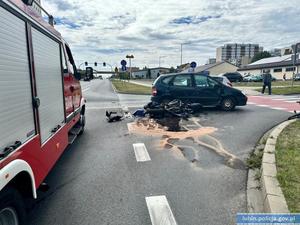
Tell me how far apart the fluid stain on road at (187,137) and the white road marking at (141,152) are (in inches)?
19.3

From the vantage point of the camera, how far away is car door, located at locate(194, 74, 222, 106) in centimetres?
1092

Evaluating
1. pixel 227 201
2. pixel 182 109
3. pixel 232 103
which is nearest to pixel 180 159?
pixel 227 201

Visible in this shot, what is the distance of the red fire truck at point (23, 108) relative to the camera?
7.59ft

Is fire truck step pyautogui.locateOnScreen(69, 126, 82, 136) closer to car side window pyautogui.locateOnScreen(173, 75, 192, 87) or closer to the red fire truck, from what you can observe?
the red fire truck

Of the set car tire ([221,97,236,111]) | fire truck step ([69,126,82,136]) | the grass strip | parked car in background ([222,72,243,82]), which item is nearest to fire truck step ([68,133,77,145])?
fire truck step ([69,126,82,136])

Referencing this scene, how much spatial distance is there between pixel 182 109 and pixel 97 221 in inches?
297

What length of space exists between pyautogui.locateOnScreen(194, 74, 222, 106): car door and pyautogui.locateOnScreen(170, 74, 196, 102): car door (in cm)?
→ 26

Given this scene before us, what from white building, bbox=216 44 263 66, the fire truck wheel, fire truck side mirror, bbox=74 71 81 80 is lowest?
the fire truck wheel

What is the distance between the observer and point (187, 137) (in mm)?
6883

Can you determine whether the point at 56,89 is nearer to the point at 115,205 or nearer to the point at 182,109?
the point at 115,205

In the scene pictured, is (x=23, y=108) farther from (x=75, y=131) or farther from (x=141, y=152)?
(x=75, y=131)

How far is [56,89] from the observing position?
425 centimetres

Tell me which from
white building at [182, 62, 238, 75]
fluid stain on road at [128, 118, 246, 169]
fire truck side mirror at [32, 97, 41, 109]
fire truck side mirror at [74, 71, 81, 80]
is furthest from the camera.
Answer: white building at [182, 62, 238, 75]

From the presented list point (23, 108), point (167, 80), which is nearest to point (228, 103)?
point (167, 80)
